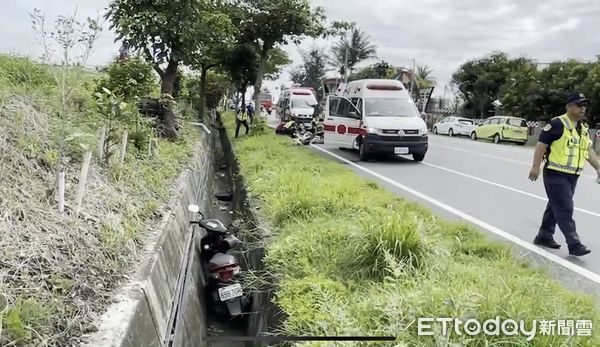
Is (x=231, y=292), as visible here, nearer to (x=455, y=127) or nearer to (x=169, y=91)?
(x=169, y=91)

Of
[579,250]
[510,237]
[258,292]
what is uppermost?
[579,250]

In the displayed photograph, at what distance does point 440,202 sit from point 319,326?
17.2 ft

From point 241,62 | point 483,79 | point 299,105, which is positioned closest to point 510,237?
point 241,62

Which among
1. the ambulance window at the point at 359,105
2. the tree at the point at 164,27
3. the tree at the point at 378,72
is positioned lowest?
the ambulance window at the point at 359,105

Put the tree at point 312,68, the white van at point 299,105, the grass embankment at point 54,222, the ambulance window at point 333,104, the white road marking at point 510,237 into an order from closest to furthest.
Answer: the grass embankment at point 54,222, the white road marking at point 510,237, the ambulance window at point 333,104, the white van at point 299,105, the tree at point 312,68

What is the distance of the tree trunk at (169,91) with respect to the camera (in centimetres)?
1102

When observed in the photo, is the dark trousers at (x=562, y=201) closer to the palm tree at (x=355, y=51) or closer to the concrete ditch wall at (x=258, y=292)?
the concrete ditch wall at (x=258, y=292)

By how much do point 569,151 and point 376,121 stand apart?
7972 millimetres

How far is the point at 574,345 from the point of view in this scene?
9.37 feet

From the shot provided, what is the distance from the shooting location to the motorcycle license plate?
5.51 meters

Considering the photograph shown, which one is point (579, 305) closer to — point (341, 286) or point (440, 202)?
point (341, 286)

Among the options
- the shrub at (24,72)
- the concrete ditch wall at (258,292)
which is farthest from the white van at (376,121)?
the shrub at (24,72)

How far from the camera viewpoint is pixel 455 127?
32656mm

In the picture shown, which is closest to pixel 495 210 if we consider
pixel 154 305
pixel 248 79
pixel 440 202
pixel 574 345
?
pixel 440 202
